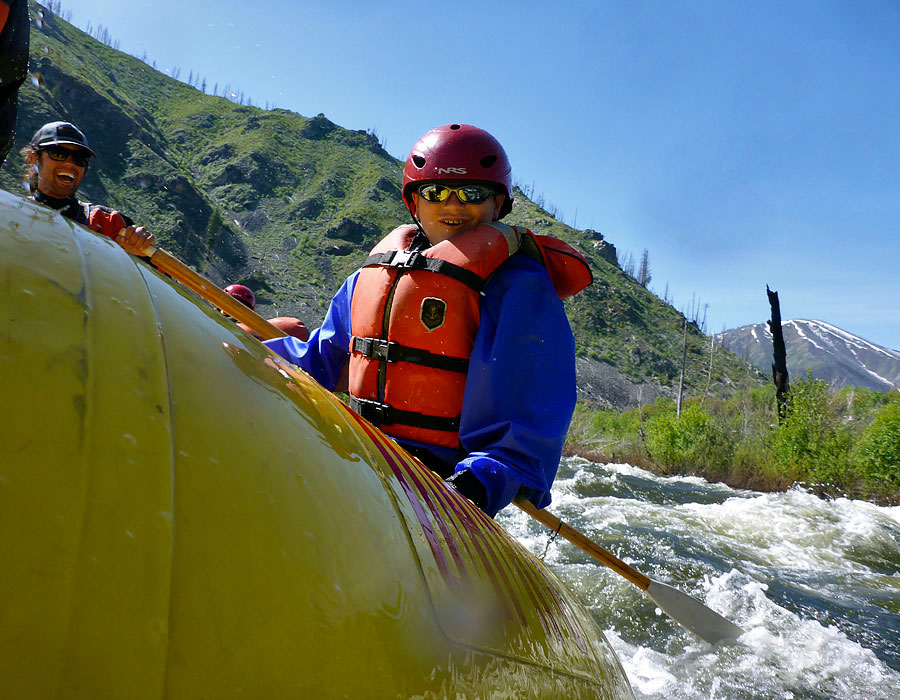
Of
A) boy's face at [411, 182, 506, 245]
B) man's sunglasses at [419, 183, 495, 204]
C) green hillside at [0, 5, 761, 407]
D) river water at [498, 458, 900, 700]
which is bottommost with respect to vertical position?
river water at [498, 458, 900, 700]

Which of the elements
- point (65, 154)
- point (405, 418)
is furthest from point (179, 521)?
point (65, 154)

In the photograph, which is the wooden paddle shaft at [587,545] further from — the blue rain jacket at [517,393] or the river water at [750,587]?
the blue rain jacket at [517,393]

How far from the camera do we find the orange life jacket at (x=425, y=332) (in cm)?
192

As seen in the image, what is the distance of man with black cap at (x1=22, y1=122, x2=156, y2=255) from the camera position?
329cm

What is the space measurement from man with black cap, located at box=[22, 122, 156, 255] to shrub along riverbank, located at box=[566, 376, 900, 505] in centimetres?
1656

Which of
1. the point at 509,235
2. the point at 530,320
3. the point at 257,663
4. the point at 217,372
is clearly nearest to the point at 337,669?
the point at 257,663

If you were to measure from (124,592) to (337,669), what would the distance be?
23 centimetres

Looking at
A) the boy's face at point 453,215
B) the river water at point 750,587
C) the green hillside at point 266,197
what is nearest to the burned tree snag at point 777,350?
the river water at point 750,587

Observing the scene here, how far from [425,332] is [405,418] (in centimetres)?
29

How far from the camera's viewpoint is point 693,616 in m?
3.19

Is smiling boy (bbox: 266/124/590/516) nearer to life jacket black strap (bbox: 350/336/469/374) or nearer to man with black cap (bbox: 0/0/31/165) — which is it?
life jacket black strap (bbox: 350/336/469/374)

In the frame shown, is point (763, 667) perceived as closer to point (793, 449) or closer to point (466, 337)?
point (466, 337)

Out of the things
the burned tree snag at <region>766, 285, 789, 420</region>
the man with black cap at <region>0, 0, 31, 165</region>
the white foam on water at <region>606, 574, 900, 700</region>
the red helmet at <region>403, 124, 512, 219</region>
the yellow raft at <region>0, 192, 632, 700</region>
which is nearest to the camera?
the yellow raft at <region>0, 192, 632, 700</region>

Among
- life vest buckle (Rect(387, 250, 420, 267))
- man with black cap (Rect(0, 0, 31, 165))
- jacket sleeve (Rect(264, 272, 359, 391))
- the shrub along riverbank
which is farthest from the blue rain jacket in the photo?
the shrub along riverbank
